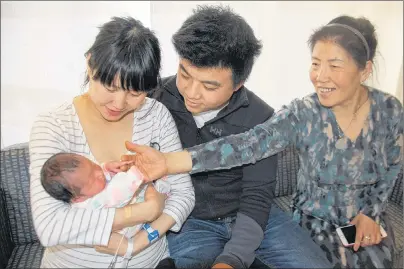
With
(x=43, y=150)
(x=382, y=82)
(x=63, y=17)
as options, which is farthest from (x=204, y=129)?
(x=382, y=82)

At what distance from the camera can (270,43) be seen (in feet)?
6.40

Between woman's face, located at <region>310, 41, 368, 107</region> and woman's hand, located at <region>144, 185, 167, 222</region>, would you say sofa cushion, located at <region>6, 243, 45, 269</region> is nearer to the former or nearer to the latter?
woman's hand, located at <region>144, 185, 167, 222</region>

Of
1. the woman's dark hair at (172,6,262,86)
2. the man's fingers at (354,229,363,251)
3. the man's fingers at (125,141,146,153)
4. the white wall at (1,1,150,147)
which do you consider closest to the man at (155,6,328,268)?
the woman's dark hair at (172,6,262,86)

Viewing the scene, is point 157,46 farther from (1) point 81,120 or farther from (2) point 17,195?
(2) point 17,195

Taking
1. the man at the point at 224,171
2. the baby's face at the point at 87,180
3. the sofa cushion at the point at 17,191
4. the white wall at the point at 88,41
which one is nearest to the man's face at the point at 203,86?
the man at the point at 224,171

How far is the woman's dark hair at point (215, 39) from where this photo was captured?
1.09m

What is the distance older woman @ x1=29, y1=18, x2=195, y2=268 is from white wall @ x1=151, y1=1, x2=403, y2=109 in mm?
899

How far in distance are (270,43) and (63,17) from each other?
100cm

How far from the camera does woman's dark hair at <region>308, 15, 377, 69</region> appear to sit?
3.81 feet

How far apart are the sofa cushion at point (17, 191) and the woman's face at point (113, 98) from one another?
0.50m

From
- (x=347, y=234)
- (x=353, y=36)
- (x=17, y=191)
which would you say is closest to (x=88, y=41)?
(x=17, y=191)

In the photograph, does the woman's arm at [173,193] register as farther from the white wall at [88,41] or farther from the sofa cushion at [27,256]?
the white wall at [88,41]

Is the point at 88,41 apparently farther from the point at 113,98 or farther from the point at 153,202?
the point at 153,202

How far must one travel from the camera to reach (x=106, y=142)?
107 centimetres
